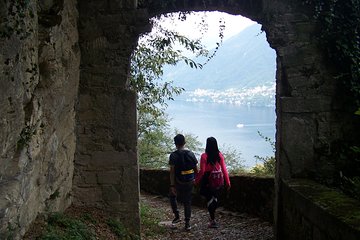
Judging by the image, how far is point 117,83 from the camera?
16.8 feet

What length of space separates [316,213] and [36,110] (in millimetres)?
2597

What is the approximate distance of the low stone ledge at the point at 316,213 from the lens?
318 centimetres

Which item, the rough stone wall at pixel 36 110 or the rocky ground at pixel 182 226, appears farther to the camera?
the rocky ground at pixel 182 226

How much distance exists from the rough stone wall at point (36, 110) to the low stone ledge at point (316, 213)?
2393 millimetres

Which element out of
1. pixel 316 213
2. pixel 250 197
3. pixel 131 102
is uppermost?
pixel 131 102

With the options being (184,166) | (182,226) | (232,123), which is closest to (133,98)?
(184,166)

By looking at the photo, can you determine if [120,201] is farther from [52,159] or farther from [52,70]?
[52,70]

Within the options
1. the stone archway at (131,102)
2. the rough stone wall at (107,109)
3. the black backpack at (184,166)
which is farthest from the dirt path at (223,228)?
the rough stone wall at (107,109)

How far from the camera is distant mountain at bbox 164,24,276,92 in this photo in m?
45.2

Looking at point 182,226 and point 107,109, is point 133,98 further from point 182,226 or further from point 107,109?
point 182,226

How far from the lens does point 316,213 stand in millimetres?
3764

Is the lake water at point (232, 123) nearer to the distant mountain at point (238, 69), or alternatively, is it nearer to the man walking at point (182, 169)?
the distant mountain at point (238, 69)

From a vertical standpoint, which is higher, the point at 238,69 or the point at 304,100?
the point at 238,69

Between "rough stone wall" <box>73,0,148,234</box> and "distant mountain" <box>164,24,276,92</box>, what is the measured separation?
37627 mm
